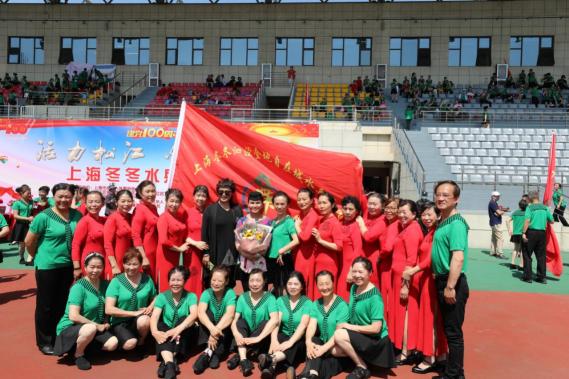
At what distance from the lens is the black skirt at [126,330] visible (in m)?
4.07

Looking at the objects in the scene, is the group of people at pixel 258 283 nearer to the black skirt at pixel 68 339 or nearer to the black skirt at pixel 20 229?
the black skirt at pixel 68 339

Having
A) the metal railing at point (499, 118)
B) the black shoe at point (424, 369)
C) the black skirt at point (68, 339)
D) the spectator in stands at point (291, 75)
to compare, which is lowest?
the black shoe at point (424, 369)

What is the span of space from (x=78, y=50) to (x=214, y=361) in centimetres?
2734

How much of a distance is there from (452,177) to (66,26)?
2349 cm

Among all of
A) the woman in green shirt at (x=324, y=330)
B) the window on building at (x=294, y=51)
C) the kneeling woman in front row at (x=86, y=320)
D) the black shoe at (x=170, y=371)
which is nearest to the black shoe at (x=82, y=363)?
the kneeling woman in front row at (x=86, y=320)

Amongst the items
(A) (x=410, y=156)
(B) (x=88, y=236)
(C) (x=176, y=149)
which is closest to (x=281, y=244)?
(C) (x=176, y=149)

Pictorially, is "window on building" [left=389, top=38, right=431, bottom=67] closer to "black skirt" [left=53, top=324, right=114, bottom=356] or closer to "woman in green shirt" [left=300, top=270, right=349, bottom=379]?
"woman in green shirt" [left=300, top=270, right=349, bottom=379]

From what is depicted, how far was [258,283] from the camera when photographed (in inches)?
163

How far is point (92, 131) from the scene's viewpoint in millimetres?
13367

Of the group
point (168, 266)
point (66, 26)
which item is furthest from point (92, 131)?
point (66, 26)

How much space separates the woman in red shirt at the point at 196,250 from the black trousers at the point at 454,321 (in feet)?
7.60

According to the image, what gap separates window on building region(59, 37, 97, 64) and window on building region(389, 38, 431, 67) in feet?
55.8

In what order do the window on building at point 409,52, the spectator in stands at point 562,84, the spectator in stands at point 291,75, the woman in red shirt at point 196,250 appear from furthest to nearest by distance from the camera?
the window on building at point 409,52 < the spectator in stands at point 291,75 < the spectator in stands at point 562,84 < the woman in red shirt at point 196,250

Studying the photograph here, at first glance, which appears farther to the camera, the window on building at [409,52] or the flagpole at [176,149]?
the window on building at [409,52]
